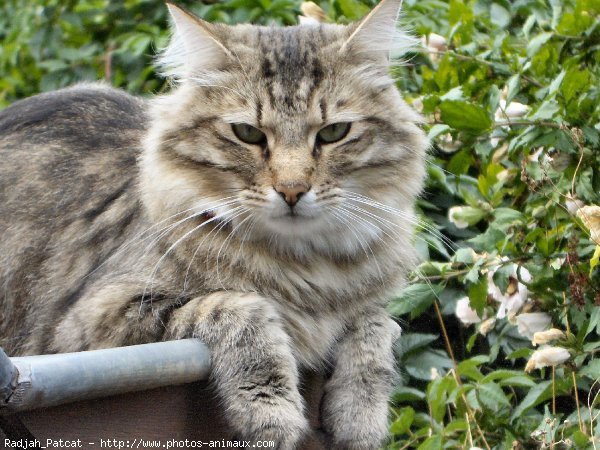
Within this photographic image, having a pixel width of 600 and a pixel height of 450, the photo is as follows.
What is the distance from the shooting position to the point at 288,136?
Answer: 256 centimetres

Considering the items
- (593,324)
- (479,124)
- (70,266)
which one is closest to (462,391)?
Result: (593,324)

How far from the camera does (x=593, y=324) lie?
271 cm

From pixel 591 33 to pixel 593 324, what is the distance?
1.08 metres

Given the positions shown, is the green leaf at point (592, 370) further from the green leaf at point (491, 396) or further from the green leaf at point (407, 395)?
the green leaf at point (407, 395)

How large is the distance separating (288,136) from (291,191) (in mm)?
182

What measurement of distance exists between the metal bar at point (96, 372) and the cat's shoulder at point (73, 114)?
1.26 meters

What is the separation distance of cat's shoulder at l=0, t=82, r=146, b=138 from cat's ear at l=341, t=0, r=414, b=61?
2.77 feet

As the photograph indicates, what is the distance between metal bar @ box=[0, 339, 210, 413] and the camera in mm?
1646

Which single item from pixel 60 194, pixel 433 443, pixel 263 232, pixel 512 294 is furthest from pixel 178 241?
pixel 512 294

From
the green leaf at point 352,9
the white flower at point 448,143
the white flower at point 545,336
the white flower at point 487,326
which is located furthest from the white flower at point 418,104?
the white flower at point 545,336

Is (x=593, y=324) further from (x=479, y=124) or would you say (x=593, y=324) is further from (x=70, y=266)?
(x=70, y=266)

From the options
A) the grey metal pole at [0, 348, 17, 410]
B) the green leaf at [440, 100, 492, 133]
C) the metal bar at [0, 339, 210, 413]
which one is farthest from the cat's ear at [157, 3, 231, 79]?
the grey metal pole at [0, 348, 17, 410]

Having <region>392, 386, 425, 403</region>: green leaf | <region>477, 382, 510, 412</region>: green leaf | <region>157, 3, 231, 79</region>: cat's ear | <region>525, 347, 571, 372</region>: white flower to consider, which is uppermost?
<region>157, 3, 231, 79</region>: cat's ear

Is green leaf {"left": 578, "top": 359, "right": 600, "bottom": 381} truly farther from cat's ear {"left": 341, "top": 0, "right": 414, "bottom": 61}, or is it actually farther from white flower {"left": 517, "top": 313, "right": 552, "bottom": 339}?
cat's ear {"left": 341, "top": 0, "right": 414, "bottom": 61}
